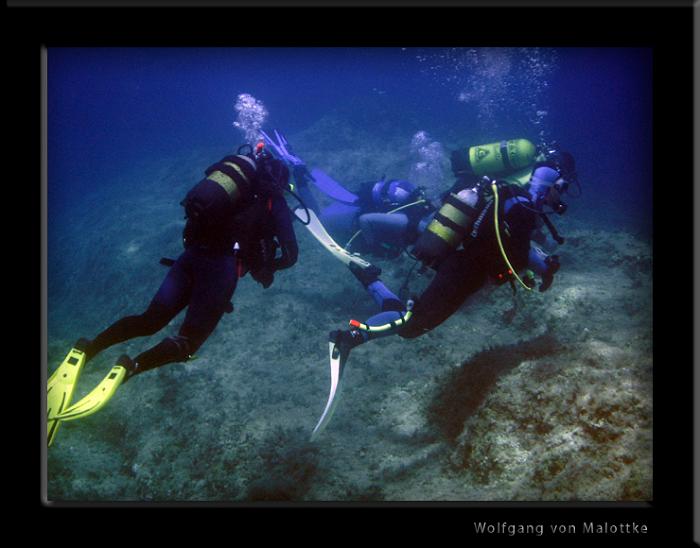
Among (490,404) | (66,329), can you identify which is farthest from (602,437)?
(66,329)

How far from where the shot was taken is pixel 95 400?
2.73 meters

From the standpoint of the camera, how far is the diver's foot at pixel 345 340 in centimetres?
428

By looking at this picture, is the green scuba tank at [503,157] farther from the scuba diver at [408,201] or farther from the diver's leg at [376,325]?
the diver's leg at [376,325]

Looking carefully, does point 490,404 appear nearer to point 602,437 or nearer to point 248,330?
point 602,437

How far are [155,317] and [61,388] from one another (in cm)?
80

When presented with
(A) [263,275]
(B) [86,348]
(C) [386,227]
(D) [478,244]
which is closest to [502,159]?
(C) [386,227]

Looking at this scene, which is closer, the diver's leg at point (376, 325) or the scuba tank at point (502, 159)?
the diver's leg at point (376, 325)

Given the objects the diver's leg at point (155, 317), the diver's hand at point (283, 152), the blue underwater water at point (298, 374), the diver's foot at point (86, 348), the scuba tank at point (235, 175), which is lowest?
the blue underwater water at point (298, 374)

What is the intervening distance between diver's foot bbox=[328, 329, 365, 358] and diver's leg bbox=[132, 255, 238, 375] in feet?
4.62

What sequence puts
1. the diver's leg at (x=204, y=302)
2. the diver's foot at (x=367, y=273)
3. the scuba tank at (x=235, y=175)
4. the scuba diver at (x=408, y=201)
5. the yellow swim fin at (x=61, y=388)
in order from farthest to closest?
the scuba diver at (x=408, y=201) < the diver's foot at (x=367, y=273) < the scuba tank at (x=235, y=175) < the diver's leg at (x=204, y=302) < the yellow swim fin at (x=61, y=388)

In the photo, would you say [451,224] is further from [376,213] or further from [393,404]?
[376,213]

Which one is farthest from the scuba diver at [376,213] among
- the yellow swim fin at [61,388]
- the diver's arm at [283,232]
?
the yellow swim fin at [61,388]

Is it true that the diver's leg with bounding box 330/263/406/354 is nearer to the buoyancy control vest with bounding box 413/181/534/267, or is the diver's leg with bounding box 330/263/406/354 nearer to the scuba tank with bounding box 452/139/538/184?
the buoyancy control vest with bounding box 413/181/534/267
